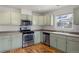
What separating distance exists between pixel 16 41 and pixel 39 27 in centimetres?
165

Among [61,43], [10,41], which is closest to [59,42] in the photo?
[61,43]

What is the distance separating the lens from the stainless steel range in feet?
12.0

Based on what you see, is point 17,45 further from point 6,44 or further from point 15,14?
point 15,14

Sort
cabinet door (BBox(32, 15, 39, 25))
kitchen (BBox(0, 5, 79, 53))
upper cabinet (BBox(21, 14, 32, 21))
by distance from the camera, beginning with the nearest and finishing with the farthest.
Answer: kitchen (BBox(0, 5, 79, 53)) → upper cabinet (BBox(21, 14, 32, 21)) → cabinet door (BBox(32, 15, 39, 25))

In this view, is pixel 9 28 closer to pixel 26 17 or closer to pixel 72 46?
pixel 26 17

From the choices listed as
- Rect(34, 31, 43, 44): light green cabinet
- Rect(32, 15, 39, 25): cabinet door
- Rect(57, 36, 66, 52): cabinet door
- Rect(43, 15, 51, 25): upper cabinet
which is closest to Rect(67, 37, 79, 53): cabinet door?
Rect(57, 36, 66, 52): cabinet door

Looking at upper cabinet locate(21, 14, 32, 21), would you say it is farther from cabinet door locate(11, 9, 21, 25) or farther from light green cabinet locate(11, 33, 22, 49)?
light green cabinet locate(11, 33, 22, 49)

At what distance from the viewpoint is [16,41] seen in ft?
10.9

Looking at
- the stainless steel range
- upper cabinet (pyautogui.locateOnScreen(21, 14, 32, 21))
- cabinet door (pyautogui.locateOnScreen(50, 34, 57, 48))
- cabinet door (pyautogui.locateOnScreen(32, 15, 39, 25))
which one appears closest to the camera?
cabinet door (pyautogui.locateOnScreen(50, 34, 57, 48))

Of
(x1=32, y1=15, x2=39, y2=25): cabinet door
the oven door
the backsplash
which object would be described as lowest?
the oven door

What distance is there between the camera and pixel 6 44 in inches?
115

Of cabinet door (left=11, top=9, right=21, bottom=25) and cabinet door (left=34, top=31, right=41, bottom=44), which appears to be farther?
cabinet door (left=34, top=31, right=41, bottom=44)
